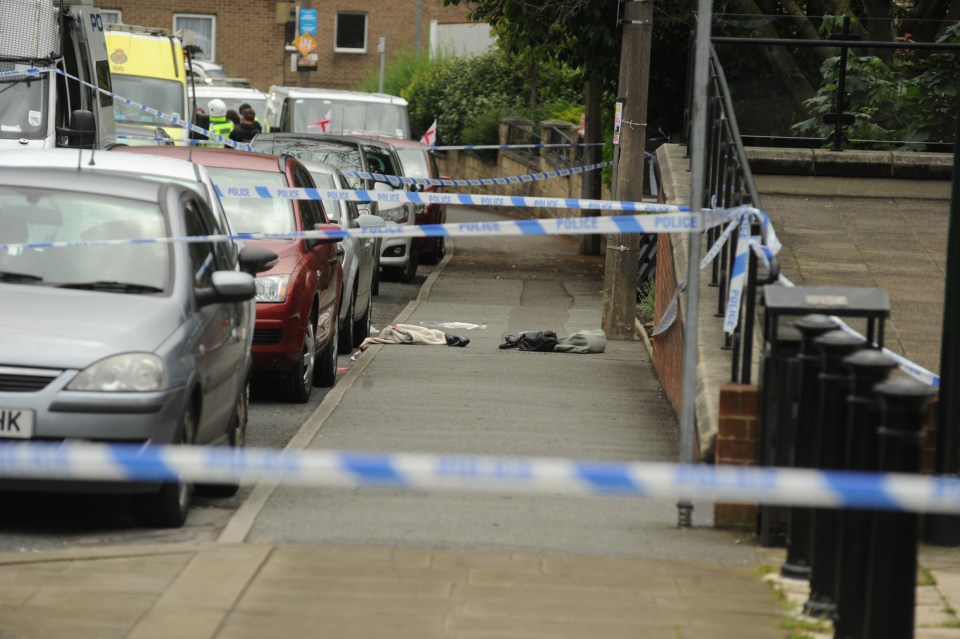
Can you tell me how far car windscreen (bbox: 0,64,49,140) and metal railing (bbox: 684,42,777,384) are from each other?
20.6 ft

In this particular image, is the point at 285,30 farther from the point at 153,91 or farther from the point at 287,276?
the point at 287,276

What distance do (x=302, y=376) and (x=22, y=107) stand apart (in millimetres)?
5367

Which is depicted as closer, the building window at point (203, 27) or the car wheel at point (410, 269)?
the car wheel at point (410, 269)

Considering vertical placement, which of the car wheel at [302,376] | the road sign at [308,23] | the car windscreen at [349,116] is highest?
the road sign at [308,23]

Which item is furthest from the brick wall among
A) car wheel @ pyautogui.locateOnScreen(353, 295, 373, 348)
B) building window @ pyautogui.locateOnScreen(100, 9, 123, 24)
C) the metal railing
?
building window @ pyautogui.locateOnScreen(100, 9, 123, 24)

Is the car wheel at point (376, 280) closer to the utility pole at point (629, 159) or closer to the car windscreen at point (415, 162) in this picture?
the utility pole at point (629, 159)

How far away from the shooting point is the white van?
24625 mm

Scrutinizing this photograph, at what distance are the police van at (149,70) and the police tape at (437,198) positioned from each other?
41.7 feet

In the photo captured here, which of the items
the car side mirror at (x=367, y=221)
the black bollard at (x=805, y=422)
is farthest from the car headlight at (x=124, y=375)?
the car side mirror at (x=367, y=221)

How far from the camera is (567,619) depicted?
5449 mm

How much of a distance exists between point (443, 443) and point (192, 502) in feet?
5.95

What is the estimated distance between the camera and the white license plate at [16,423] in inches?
249

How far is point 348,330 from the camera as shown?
1363 centimetres

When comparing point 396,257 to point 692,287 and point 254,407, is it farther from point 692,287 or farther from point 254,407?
point 692,287
